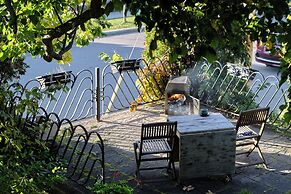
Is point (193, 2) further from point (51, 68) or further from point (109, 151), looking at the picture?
point (51, 68)

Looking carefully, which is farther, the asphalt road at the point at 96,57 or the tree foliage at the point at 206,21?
the asphalt road at the point at 96,57

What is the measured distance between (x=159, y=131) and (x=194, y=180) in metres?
0.85

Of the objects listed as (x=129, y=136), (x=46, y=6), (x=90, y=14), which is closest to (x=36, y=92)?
(x=46, y=6)

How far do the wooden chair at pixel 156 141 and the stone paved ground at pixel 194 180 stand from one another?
213 mm

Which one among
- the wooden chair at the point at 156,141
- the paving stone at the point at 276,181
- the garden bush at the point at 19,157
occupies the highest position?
the garden bush at the point at 19,157

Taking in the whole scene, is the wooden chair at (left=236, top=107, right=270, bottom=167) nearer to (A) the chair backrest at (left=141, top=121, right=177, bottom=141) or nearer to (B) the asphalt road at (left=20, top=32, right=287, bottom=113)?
(A) the chair backrest at (left=141, top=121, right=177, bottom=141)

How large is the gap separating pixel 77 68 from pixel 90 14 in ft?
34.8

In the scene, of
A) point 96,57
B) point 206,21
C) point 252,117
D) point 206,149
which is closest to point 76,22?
point 206,21

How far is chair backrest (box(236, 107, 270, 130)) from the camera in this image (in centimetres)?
643

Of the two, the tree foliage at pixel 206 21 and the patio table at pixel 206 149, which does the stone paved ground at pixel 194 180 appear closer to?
the patio table at pixel 206 149

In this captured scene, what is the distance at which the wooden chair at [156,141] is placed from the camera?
6.03 metres

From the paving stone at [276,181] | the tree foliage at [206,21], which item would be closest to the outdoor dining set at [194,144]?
the paving stone at [276,181]

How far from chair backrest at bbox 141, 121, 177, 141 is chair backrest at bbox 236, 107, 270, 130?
918mm

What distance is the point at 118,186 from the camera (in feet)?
16.6
